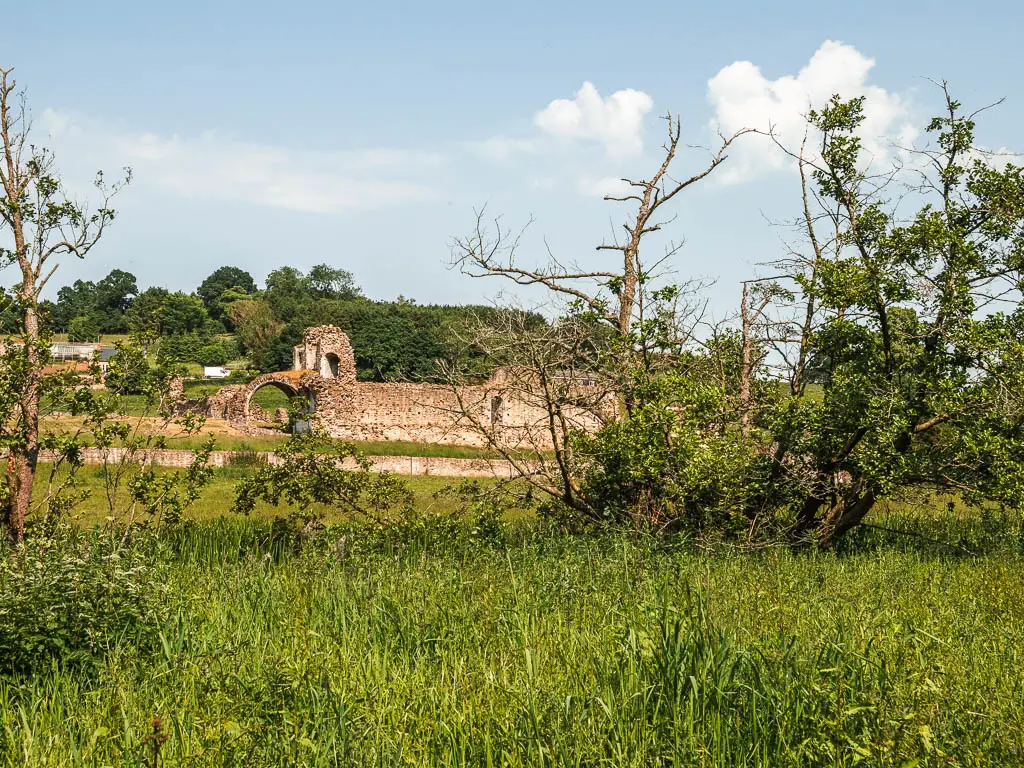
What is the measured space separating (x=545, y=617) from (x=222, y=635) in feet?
6.66

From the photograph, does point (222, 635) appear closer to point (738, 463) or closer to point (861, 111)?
point (738, 463)

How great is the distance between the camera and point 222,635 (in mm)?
5742

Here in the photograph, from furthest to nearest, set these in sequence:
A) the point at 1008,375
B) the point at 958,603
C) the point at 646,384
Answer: the point at 646,384 → the point at 1008,375 → the point at 958,603

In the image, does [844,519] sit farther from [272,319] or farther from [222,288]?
[222,288]

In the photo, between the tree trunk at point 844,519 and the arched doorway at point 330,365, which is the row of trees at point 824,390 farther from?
the arched doorway at point 330,365

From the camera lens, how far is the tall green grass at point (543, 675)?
399 centimetres

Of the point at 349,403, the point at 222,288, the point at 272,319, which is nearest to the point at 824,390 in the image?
the point at 349,403

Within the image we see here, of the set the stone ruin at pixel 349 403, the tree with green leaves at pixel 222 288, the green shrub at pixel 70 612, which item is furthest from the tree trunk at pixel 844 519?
the tree with green leaves at pixel 222 288

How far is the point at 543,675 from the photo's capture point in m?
4.90

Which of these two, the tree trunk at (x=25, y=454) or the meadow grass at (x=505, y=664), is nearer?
the meadow grass at (x=505, y=664)

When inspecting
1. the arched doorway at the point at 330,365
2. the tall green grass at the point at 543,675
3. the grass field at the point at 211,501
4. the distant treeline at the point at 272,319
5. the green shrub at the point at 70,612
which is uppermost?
the distant treeline at the point at 272,319

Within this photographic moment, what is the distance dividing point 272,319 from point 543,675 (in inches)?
2971

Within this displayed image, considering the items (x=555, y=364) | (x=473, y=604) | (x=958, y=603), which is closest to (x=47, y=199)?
(x=555, y=364)

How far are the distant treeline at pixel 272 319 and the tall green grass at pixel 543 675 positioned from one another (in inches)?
1410
